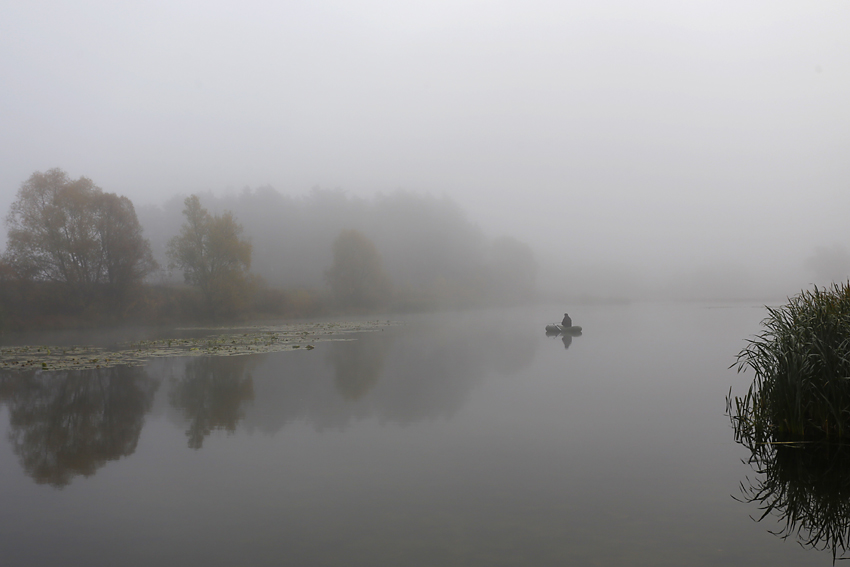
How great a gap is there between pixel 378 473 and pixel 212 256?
171 ft

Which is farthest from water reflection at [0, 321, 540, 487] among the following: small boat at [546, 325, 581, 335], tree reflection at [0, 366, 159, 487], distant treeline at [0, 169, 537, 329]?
distant treeline at [0, 169, 537, 329]

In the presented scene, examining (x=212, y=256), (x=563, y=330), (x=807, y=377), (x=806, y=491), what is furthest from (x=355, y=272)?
(x=806, y=491)

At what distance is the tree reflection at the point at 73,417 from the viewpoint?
27.0 ft

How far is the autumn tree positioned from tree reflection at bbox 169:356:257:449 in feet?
103

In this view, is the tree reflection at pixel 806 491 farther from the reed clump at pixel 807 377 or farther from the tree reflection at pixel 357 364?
the tree reflection at pixel 357 364

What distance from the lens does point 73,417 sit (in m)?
11.3

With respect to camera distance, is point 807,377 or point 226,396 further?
point 226,396

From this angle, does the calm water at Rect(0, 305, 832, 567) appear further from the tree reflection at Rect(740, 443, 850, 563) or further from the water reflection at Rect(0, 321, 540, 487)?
the tree reflection at Rect(740, 443, 850, 563)

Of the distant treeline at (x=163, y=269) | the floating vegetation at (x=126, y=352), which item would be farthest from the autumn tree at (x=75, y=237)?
the floating vegetation at (x=126, y=352)

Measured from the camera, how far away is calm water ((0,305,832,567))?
530 centimetres

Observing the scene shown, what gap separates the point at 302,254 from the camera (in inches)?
3575

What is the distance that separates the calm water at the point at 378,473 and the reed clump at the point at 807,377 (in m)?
0.78

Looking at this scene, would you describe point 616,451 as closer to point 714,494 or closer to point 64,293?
point 714,494

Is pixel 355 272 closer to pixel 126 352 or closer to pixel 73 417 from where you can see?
pixel 126 352
